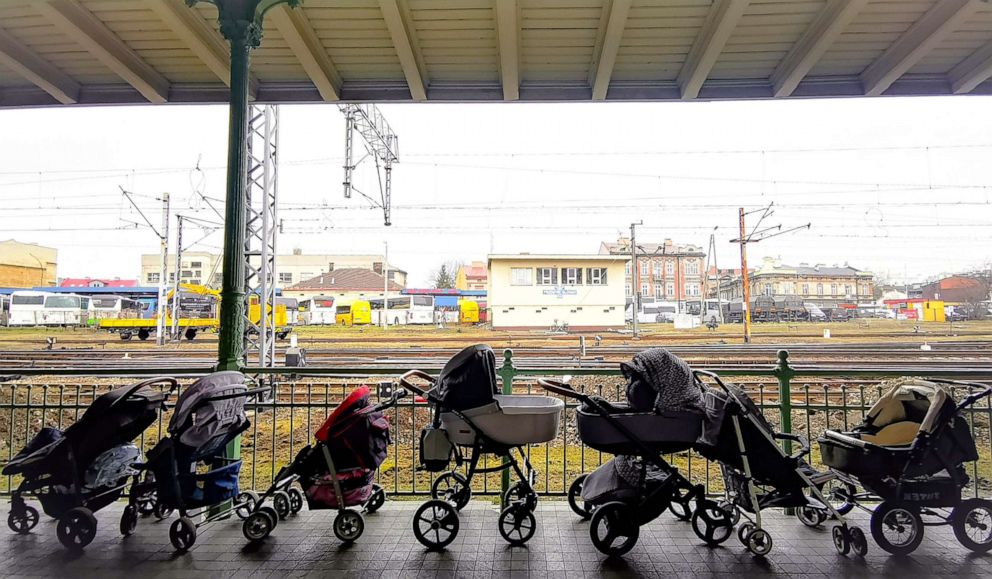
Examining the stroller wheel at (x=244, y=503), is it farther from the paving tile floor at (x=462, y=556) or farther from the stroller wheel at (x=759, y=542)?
the stroller wheel at (x=759, y=542)

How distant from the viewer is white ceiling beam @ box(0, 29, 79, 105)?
14.5 ft

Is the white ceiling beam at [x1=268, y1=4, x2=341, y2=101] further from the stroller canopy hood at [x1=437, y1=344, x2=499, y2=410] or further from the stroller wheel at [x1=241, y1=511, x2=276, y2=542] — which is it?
the stroller wheel at [x1=241, y1=511, x2=276, y2=542]

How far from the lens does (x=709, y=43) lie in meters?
4.26

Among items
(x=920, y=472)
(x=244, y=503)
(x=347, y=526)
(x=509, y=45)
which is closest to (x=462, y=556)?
(x=347, y=526)

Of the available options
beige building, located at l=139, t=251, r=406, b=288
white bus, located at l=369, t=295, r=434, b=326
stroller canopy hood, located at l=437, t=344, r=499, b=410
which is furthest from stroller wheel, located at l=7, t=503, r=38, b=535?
beige building, located at l=139, t=251, r=406, b=288

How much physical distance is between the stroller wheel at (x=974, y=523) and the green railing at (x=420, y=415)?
79cm

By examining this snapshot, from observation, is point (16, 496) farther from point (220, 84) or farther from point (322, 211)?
point (322, 211)

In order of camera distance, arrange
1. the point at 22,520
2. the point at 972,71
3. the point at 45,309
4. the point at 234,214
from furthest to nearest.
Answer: the point at 45,309 < the point at 972,71 < the point at 234,214 < the point at 22,520

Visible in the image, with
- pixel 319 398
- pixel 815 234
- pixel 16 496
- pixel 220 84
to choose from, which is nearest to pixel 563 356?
pixel 319 398

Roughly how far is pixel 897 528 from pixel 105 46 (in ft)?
24.5

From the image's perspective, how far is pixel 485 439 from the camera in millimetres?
3336

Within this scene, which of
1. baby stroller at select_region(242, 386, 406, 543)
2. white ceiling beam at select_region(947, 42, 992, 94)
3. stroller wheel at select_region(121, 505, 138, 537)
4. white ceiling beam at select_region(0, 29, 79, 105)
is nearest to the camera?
baby stroller at select_region(242, 386, 406, 543)

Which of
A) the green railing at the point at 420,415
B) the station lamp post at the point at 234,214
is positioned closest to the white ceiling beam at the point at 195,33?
the station lamp post at the point at 234,214

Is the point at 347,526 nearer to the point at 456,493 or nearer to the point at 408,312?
the point at 456,493
